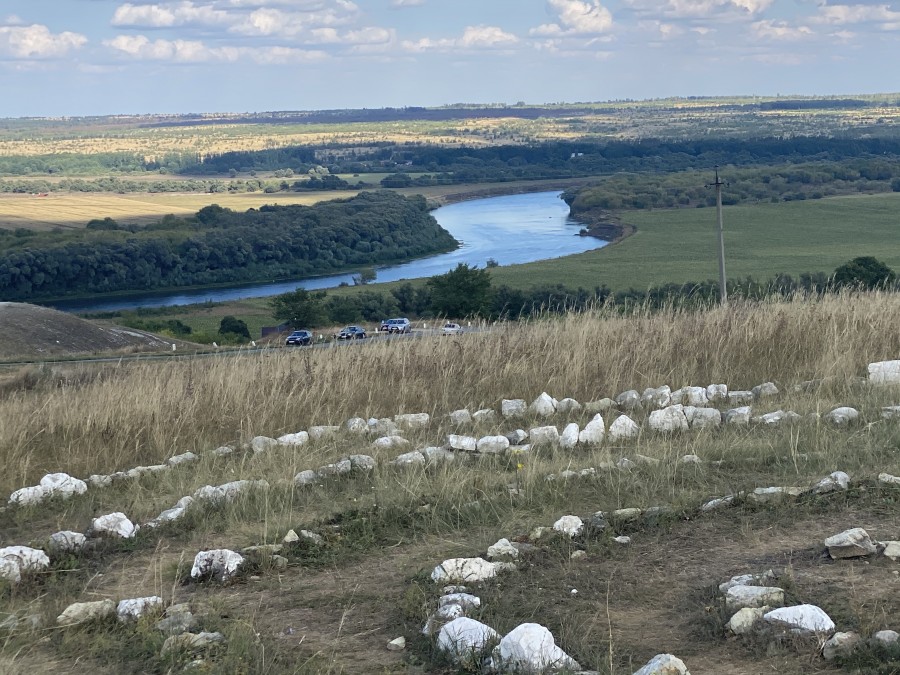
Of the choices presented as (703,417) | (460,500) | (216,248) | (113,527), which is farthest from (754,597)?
(216,248)

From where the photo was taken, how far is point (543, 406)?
8.39m

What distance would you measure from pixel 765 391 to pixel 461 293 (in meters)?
37.0

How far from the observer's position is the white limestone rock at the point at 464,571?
4.87m

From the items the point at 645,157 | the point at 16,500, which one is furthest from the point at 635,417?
the point at 645,157

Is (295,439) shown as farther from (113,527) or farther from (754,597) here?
(754,597)

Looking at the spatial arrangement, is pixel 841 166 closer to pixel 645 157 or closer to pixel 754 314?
pixel 645 157

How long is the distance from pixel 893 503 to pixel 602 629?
2.06 meters

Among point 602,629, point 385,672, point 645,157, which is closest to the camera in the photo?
point 385,672

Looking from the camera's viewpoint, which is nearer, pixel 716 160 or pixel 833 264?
A: pixel 833 264

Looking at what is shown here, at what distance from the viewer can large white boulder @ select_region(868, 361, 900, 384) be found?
8.48 m

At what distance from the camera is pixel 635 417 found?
321 inches

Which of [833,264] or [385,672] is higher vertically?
[385,672]

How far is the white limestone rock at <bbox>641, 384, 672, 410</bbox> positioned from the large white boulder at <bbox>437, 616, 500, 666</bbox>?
14.6 ft

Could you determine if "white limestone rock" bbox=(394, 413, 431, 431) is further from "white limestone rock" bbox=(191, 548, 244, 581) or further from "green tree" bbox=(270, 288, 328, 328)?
"green tree" bbox=(270, 288, 328, 328)
